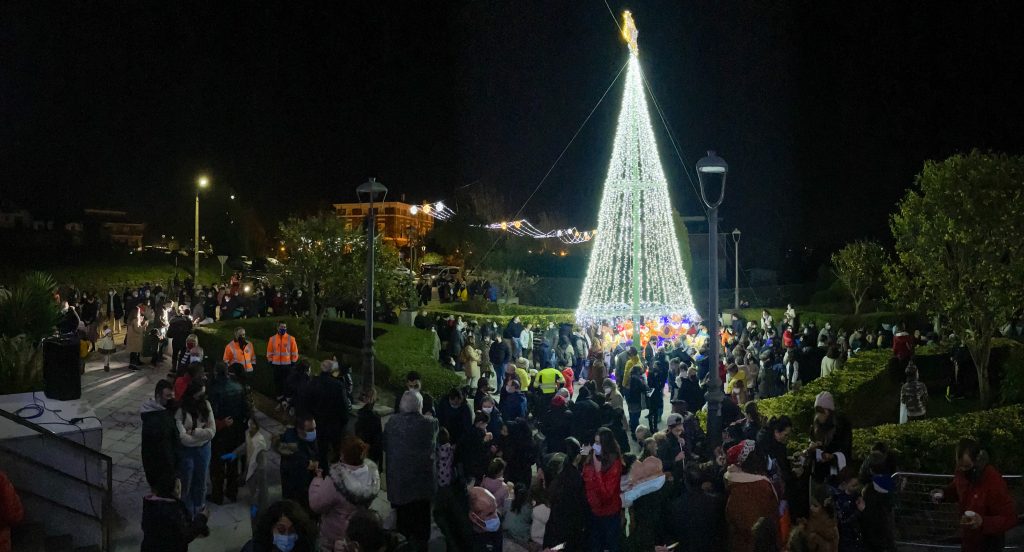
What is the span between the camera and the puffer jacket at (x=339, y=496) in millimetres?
5090

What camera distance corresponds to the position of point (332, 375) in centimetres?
868

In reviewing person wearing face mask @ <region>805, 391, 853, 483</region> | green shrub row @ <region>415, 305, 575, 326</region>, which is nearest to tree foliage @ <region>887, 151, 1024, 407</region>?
person wearing face mask @ <region>805, 391, 853, 483</region>

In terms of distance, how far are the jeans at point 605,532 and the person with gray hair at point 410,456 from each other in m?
1.47

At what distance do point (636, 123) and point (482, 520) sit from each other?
14.2m

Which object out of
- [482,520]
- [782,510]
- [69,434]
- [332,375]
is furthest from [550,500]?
[69,434]

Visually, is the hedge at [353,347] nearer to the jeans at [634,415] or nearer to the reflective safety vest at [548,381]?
the reflective safety vest at [548,381]

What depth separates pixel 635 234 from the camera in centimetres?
1856

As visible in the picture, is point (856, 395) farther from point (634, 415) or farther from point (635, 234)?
point (635, 234)

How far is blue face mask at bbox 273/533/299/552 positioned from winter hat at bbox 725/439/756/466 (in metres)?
3.30

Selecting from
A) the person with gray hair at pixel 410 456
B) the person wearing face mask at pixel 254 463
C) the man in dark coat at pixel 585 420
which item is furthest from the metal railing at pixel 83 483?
the man in dark coat at pixel 585 420

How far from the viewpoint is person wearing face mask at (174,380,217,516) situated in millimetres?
6848

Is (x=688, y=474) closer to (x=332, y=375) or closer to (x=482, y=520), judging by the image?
(x=482, y=520)

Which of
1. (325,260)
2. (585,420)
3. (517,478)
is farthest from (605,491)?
(325,260)

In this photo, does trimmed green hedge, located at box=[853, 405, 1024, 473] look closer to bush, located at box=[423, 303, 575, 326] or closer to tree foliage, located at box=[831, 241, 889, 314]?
bush, located at box=[423, 303, 575, 326]
